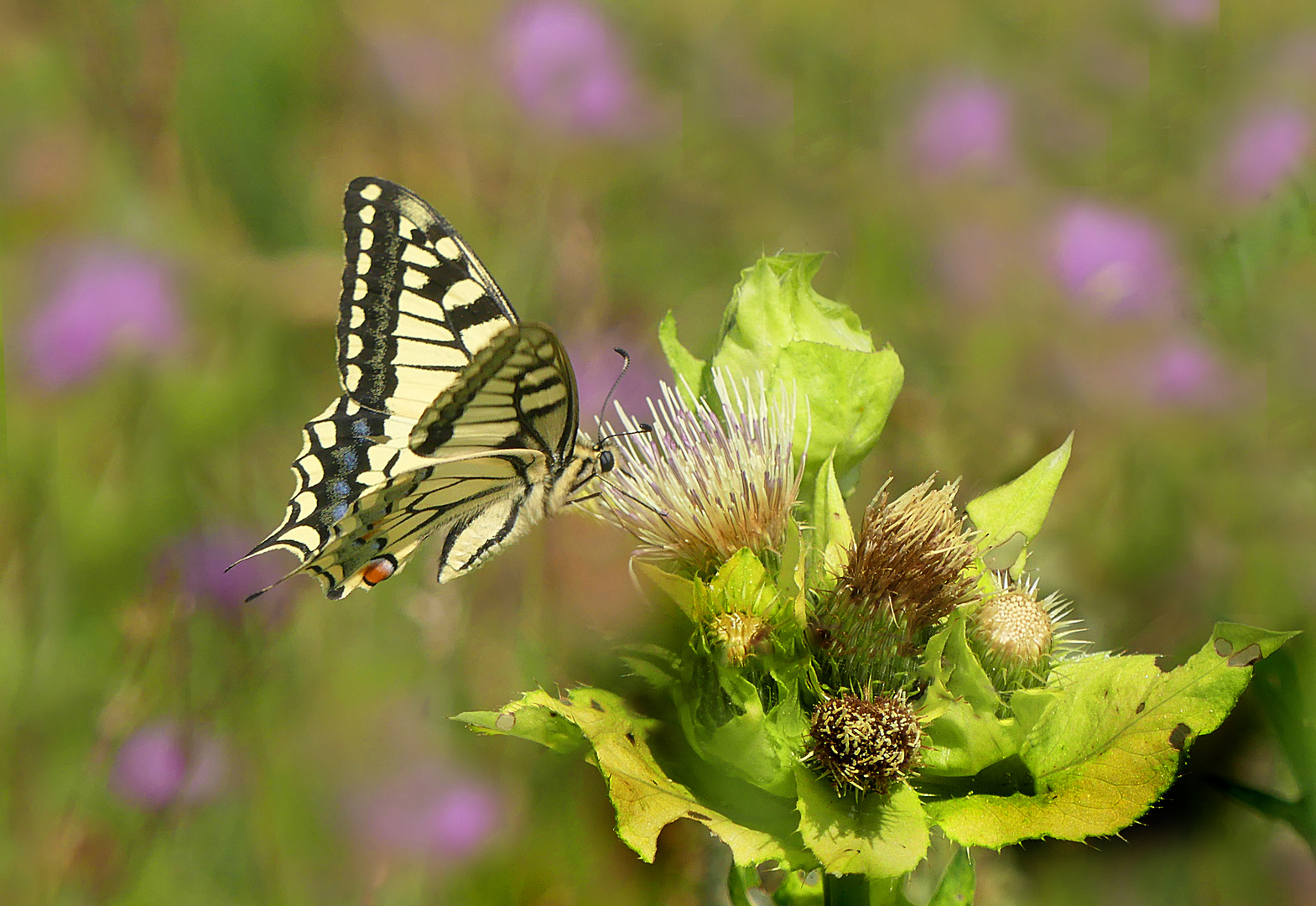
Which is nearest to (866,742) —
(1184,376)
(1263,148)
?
(1184,376)

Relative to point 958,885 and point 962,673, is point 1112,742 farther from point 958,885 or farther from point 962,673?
point 958,885

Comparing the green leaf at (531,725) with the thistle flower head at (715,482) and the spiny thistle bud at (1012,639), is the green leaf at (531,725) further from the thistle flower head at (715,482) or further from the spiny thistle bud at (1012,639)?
the spiny thistle bud at (1012,639)

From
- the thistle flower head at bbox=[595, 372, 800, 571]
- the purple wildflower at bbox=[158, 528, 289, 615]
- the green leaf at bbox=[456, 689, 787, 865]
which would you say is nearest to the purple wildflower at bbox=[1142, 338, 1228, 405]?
the thistle flower head at bbox=[595, 372, 800, 571]

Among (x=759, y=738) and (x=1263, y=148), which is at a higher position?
(x=1263, y=148)

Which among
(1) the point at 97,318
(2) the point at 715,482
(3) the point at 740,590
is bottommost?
(3) the point at 740,590

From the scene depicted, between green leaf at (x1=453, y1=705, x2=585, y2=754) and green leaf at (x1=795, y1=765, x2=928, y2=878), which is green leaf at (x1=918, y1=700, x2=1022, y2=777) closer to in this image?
green leaf at (x1=795, y1=765, x2=928, y2=878)

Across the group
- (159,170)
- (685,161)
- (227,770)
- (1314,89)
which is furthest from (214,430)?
(1314,89)

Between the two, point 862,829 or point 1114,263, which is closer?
point 862,829
